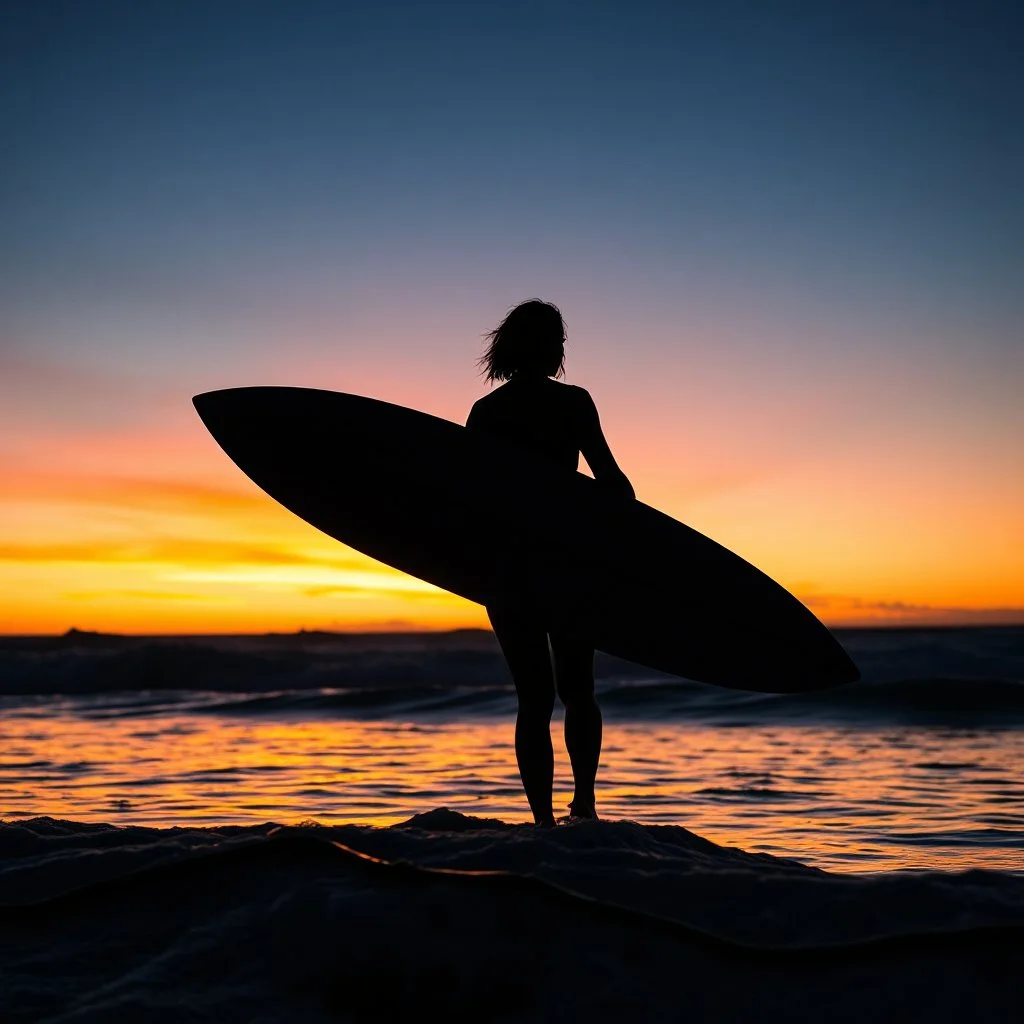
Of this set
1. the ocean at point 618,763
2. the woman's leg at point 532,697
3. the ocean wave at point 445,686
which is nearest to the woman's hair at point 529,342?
the woman's leg at point 532,697

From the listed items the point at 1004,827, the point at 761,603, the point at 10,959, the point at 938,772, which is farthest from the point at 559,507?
the point at 938,772

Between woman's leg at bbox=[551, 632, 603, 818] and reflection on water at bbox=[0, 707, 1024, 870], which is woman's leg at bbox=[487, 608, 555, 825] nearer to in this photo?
woman's leg at bbox=[551, 632, 603, 818]

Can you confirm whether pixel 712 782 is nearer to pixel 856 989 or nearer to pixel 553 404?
pixel 553 404

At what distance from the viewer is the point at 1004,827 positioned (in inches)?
155

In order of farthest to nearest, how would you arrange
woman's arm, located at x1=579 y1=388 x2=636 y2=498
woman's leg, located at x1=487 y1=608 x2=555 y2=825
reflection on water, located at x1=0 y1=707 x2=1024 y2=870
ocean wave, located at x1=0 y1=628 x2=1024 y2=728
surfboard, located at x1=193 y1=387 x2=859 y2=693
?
ocean wave, located at x1=0 y1=628 x2=1024 y2=728, reflection on water, located at x1=0 y1=707 x2=1024 y2=870, surfboard, located at x1=193 y1=387 x2=859 y2=693, woman's arm, located at x1=579 y1=388 x2=636 y2=498, woman's leg, located at x1=487 y1=608 x2=555 y2=825

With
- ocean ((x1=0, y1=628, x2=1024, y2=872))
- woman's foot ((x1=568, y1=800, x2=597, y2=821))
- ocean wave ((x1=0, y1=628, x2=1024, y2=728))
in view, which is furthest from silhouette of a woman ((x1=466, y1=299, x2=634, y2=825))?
ocean wave ((x1=0, y1=628, x2=1024, y2=728))

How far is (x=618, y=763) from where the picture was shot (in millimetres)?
6105

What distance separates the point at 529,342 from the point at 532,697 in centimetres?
106

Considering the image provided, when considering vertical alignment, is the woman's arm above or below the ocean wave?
above

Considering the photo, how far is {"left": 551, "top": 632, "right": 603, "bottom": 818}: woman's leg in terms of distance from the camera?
9.31ft

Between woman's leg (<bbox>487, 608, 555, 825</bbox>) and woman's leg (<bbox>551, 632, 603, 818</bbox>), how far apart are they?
85 millimetres

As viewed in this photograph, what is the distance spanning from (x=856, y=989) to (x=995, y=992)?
20 centimetres


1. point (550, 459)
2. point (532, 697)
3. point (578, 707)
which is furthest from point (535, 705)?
point (550, 459)

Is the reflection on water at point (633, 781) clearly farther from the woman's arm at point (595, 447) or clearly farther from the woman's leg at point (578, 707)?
the woman's arm at point (595, 447)
